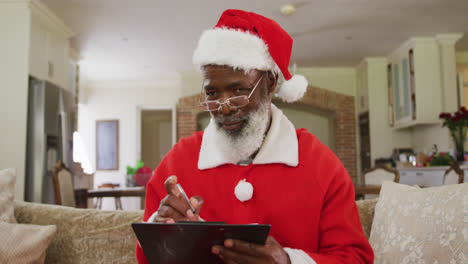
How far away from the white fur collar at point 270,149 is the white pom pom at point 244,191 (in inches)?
3.9

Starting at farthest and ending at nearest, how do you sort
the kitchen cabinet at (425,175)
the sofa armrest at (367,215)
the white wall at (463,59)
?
the white wall at (463,59) < the kitchen cabinet at (425,175) < the sofa armrest at (367,215)

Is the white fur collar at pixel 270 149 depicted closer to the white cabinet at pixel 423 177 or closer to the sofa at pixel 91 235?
the sofa at pixel 91 235

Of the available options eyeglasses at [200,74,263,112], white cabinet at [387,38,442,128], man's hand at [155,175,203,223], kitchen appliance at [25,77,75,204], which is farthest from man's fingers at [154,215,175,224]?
white cabinet at [387,38,442,128]

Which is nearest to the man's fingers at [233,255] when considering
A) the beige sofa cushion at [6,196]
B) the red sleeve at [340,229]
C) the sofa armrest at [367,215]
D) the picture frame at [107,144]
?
the red sleeve at [340,229]

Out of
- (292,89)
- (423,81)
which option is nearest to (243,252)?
(292,89)

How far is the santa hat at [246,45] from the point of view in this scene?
3.82ft

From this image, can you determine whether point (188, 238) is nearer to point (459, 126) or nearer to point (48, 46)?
point (48, 46)

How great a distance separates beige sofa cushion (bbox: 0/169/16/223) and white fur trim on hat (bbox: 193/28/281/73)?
1077mm

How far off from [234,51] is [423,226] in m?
0.82

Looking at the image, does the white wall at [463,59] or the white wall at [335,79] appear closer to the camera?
the white wall at [463,59]

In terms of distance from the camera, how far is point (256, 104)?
1183 mm

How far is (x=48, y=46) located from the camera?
15.2ft

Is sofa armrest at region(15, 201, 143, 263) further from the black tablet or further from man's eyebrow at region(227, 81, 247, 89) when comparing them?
man's eyebrow at region(227, 81, 247, 89)

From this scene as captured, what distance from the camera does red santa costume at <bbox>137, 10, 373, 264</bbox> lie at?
1.08 m
